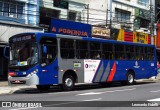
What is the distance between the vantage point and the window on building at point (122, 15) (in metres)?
42.7

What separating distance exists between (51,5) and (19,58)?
14549 millimetres

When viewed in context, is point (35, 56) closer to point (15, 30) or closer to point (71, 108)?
point (71, 108)

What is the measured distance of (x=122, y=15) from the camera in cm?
4397

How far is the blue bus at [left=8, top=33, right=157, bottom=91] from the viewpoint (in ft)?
63.4

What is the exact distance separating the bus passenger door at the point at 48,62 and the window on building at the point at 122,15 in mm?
23476

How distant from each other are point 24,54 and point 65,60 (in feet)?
7.99

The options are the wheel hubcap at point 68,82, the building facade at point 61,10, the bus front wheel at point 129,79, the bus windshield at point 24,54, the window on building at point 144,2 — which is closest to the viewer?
the bus windshield at point 24,54

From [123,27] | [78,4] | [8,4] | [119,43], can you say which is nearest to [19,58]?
[119,43]

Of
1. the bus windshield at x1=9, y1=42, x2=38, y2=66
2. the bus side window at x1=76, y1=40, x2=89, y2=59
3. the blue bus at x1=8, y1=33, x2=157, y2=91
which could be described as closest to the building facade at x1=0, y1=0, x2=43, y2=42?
the blue bus at x1=8, y1=33, x2=157, y2=91

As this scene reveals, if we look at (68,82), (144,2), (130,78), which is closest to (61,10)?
(130,78)

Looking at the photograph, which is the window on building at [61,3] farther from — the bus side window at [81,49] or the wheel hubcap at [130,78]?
the bus side window at [81,49]

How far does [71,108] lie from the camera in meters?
12.4

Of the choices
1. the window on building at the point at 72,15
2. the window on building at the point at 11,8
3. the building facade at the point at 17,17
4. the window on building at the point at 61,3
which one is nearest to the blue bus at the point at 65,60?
the building facade at the point at 17,17

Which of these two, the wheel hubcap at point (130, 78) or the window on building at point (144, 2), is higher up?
the window on building at point (144, 2)
